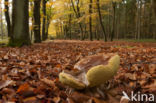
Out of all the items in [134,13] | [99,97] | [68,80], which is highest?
[134,13]

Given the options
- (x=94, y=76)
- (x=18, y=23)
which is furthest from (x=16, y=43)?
(x=94, y=76)

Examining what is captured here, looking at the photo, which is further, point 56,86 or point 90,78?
point 56,86

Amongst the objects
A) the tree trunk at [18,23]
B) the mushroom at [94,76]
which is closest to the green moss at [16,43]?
the tree trunk at [18,23]

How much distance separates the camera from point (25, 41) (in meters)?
7.32

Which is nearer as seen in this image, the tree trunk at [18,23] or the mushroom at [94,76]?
the mushroom at [94,76]

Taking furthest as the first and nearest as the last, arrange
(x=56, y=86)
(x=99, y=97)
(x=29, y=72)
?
(x=29, y=72) < (x=56, y=86) < (x=99, y=97)

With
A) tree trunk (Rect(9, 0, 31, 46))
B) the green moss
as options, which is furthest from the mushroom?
tree trunk (Rect(9, 0, 31, 46))

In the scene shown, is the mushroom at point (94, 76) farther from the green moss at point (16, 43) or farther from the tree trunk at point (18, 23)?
the tree trunk at point (18, 23)

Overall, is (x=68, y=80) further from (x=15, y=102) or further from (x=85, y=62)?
(x=15, y=102)

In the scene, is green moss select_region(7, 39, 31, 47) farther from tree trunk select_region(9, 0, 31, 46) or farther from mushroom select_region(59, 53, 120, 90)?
mushroom select_region(59, 53, 120, 90)

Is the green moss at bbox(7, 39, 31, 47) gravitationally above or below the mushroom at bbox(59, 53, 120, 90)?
above

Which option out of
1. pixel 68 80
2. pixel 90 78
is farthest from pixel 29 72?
pixel 90 78

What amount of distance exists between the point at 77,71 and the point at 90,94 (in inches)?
10.5

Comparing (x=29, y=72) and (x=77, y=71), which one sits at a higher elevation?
(x=77, y=71)
